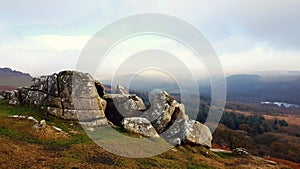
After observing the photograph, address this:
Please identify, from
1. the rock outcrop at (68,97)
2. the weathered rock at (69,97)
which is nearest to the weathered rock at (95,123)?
the rock outcrop at (68,97)

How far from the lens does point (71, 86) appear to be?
40.6m

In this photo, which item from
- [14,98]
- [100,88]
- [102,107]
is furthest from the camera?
[100,88]

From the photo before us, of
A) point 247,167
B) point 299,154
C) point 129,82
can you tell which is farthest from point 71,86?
point 299,154

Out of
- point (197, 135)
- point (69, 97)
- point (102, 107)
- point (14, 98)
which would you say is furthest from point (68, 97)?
point (197, 135)

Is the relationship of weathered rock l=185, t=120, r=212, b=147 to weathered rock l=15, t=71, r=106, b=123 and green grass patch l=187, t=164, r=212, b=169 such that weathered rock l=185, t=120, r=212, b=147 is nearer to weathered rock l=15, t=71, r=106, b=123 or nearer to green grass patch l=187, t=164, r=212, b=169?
green grass patch l=187, t=164, r=212, b=169

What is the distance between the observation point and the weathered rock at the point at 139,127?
1534 inches

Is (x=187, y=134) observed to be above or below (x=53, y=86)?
below

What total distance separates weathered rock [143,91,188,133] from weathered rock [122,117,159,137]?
305cm

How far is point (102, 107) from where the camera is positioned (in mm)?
42781

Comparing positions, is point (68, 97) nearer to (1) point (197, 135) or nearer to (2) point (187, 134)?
(2) point (187, 134)

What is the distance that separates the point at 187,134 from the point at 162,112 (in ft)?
18.2

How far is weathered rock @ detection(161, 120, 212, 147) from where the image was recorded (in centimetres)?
4123

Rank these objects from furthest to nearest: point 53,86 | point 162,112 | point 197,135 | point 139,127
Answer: point 162,112 < point 197,135 < point 53,86 < point 139,127

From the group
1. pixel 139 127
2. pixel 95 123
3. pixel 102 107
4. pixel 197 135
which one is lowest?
pixel 197 135
